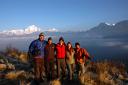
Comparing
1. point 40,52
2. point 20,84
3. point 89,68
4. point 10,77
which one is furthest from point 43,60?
point 89,68

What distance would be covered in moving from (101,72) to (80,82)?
2.10 metres

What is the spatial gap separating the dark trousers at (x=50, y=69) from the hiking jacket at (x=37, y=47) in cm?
55

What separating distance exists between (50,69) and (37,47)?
1.36 m

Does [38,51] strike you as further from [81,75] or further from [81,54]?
[81,75]

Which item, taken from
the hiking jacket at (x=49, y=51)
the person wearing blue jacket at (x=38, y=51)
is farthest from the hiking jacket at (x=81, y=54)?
the person wearing blue jacket at (x=38, y=51)

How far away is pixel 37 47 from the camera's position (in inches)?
622

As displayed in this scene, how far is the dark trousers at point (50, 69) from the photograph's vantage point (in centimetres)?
1616

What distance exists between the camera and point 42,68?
16.3m

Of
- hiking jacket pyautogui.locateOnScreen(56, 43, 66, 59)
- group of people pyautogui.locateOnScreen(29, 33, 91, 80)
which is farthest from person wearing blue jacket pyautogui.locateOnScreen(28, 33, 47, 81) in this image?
hiking jacket pyautogui.locateOnScreen(56, 43, 66, 59)

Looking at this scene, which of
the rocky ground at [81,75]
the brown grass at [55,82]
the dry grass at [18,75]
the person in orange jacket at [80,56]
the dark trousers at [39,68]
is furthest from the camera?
the dry grass at [18,75]

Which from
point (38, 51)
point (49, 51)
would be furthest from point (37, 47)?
point (49, 51)

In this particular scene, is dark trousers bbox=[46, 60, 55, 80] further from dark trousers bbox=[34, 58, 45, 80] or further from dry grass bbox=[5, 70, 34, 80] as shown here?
dry grass bbox=[5, 70, 34, 80]

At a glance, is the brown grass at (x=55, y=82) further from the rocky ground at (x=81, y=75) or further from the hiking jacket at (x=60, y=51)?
the hiking jacket at (x=60, y=51)

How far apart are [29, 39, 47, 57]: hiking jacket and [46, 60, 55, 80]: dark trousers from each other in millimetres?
552
